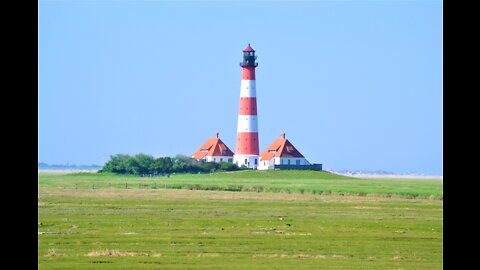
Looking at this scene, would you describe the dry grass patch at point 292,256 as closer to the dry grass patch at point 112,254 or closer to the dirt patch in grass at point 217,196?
the dry grass patch at point 112,254

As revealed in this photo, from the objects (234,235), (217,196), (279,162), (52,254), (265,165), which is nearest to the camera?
(52,254)

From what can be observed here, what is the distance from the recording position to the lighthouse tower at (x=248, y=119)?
108312mm

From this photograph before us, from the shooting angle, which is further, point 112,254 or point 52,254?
point 112,254

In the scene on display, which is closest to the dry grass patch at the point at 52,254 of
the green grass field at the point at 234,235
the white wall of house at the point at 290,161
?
the green grass field at the point at 234,235

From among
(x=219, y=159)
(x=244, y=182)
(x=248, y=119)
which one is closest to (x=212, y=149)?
(x=219, y=159)

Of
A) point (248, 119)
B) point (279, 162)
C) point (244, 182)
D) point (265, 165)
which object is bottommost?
point (244, 182)

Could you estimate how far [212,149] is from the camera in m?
124

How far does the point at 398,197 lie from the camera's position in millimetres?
63469

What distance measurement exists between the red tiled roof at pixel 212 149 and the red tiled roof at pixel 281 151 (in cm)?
611

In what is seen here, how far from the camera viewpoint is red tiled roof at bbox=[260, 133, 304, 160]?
117 meters

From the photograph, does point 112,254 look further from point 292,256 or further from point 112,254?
point 292,256

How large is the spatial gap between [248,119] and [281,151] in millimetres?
11307
